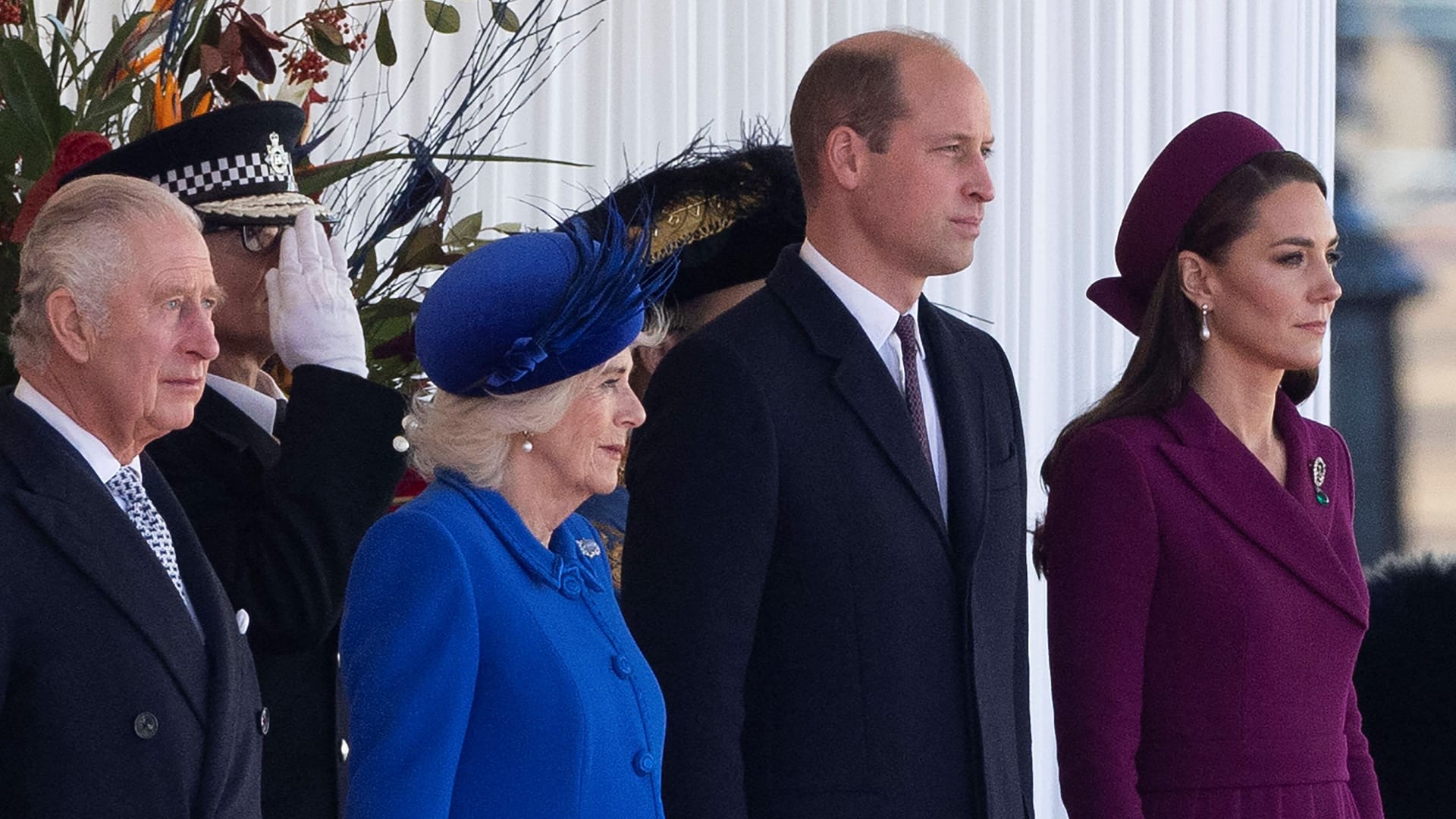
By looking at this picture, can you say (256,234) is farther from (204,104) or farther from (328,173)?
(204,104)

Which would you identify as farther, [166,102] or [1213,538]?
[1213,538]

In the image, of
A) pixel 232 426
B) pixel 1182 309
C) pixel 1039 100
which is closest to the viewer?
pixel 232 426

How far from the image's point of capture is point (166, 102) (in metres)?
2.15

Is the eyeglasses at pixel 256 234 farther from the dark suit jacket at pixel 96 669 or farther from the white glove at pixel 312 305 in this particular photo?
the dark suit jacket at pixel 96 669

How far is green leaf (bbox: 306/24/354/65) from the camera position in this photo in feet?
7.38

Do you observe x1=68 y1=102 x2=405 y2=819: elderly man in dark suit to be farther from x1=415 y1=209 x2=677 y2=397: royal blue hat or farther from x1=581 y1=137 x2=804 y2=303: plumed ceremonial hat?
x1=581 y1=137 x2=804 y2=303: plumed ceremonial hat

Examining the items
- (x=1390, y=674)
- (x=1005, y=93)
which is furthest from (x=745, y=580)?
(x=1005, y=93)

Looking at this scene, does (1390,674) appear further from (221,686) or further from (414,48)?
(414,48)

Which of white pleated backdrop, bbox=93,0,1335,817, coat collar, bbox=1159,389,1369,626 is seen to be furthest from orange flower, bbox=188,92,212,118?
white pleated backdrop, bbox=93,0,1335,817

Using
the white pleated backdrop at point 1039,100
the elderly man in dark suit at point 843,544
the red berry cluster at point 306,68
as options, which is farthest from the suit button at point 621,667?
the white pleated backdrop at point 1039,100

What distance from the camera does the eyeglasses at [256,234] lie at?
2.09m

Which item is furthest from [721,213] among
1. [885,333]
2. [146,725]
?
[146,725]

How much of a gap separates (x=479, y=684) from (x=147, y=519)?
1.08 feet

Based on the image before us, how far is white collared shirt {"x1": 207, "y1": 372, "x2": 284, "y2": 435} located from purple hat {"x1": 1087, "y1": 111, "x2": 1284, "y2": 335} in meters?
1.11
